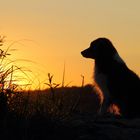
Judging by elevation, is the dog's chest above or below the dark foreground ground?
above

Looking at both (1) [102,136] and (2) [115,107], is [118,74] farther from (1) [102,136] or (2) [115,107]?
(1) [102,136]

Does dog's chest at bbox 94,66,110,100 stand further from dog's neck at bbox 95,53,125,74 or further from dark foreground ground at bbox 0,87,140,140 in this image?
dark foreground ground at bbox 0,87,140,140

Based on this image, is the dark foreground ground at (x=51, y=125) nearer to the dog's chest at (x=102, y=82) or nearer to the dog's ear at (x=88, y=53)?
the dog's chest at (x=102, y=82)

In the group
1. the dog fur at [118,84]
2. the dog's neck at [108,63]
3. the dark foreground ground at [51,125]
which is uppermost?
the dog's neck at [108,63]

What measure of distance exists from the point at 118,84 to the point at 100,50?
4.33 feet

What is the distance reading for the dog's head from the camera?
1137 centimetres

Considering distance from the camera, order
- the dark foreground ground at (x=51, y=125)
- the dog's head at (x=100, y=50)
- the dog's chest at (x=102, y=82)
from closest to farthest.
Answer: the dark foreground ground at (x=51, y=125) → the dog's chest at (x=102, y=82) → the dog's head at (x=100, y=50)

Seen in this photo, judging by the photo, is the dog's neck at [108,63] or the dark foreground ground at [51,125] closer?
the dark foreground ground at [51,125]

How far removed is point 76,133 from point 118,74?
5580 mm

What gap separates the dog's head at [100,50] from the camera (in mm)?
11367

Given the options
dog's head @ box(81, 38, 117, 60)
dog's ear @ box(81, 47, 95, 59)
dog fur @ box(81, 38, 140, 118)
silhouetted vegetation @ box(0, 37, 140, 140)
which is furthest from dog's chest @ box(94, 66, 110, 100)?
silhouetted vegetation @ box(0, 37, 140, 140)

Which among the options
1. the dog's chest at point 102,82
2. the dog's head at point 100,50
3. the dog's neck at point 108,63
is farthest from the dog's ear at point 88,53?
the dog's chest at point 102,82

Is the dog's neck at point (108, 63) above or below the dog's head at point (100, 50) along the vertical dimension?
below

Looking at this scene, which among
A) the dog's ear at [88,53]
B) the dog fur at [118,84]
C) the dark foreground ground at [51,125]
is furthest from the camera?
the dog's ear at [88,53]
